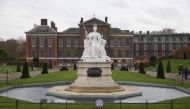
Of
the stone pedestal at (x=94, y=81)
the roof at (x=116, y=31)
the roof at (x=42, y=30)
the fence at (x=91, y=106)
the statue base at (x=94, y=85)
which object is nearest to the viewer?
the fence at (x=91, y=106)

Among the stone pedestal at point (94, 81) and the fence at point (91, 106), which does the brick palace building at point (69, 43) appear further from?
the fence at point (91, 106)

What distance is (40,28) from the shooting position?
3935 inches

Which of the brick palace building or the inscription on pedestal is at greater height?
the brick palace building

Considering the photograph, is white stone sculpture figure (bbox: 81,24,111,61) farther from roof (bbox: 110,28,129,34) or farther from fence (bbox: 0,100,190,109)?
roof (bbox: 110,28,129,34)

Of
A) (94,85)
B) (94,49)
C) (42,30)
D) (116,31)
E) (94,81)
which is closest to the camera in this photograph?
(94,85)

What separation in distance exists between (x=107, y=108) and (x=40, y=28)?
82.1m

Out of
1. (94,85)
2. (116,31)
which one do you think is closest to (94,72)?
(94,85)

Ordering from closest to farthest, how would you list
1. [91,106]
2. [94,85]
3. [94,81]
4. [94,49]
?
[91,106] < [94,85] < [94,81] < [94,49]

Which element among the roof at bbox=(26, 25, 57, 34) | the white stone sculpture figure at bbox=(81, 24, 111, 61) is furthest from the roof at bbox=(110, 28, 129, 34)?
the white stone sculpture figure at bbox=(81, 24, 111, 61)

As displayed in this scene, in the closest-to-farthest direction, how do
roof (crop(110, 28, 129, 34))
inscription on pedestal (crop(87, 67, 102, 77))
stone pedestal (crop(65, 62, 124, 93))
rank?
stone pedestal (crop(65, 62, 124, 93))
inscription on pedestal (crop(87, 67, 102, 77))
roof (crop(110, 28, 129, 34))

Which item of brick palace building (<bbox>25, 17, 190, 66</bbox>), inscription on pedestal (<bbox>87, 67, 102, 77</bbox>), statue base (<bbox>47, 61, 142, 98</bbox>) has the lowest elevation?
statue base (<bbox>47, 61, 142, 98</bbox>)

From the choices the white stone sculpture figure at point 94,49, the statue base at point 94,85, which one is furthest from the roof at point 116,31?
the statue base at point 94,85

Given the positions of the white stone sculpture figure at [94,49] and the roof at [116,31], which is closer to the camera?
the white stone sculpture figure at [94,49]

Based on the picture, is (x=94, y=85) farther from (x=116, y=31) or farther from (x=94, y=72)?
(x=116, y=31)
